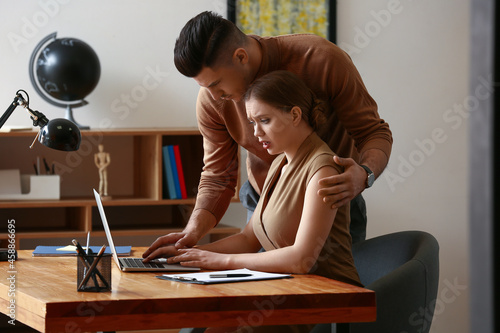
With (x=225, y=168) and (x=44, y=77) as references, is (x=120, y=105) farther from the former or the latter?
(x=225, y=168)

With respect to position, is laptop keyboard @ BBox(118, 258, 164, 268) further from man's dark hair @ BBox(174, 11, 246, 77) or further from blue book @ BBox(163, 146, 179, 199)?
blue book @ BBox(163, 146, 179, 199)

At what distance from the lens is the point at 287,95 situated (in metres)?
1.69

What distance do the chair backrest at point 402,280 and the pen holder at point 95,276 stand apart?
2.26ft

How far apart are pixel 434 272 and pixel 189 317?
3.03 feet

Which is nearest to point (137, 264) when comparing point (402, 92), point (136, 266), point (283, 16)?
point (136, 266)

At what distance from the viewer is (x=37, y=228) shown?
331cm

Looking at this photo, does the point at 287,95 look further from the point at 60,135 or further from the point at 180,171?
the point at 180,171

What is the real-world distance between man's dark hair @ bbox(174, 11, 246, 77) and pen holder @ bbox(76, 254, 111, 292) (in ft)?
2.11

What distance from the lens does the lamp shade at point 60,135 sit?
173cm

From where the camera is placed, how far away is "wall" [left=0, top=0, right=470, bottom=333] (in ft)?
11.6

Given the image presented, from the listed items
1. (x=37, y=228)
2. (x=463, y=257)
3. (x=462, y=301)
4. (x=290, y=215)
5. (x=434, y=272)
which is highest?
(x=290, y=215)

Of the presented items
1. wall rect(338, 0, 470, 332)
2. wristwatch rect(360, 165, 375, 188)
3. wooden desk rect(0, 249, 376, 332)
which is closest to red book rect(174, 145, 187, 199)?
wall rect(338, 0, 470, 332)

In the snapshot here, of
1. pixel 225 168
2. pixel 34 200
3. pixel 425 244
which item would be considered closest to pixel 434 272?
pixel 425 244

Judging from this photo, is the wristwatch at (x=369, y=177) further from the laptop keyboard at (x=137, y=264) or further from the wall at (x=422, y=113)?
the wall at (x=422, y=113)
